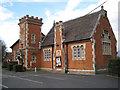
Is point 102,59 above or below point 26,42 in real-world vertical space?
below

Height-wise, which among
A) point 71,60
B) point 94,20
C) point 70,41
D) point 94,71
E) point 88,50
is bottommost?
point 94,71

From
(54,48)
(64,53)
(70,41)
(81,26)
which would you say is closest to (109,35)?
(81,26)

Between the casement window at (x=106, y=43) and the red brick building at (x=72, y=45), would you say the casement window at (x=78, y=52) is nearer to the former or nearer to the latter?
the red brick building at (x=72, y=45)

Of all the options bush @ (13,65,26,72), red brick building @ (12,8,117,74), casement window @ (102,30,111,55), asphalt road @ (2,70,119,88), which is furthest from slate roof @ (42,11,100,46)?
asphalt road @ (2,70,119,88)

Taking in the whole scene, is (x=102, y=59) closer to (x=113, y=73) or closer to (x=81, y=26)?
(x=113, y=73)

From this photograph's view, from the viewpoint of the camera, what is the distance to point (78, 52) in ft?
72.3

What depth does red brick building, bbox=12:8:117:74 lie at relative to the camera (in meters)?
20.5

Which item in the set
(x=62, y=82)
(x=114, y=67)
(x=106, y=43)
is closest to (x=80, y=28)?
(x=106, y=43)

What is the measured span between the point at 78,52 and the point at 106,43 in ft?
17.5

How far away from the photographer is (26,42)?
28266 mm

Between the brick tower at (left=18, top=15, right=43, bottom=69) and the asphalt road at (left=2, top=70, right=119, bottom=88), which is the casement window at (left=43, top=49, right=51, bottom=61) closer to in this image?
the brick tower at (left=18, top=15, right=43, bottom=69)

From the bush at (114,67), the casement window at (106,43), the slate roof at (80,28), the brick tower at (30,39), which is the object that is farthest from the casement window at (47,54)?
the bush at (114,67)

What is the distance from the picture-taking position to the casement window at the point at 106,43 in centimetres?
2230

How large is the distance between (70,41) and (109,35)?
23.4ft
